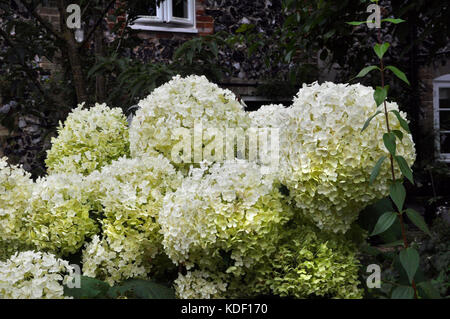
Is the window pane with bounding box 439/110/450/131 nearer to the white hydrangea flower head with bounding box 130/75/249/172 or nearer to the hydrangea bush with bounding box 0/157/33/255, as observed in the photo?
the white hydrangea flower head with bounding box 130/75/249/172

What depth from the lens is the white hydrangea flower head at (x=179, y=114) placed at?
1.55 metres

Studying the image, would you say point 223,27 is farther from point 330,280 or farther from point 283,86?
point 330,280

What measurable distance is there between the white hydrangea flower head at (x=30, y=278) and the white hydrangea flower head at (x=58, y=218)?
0.70 ft

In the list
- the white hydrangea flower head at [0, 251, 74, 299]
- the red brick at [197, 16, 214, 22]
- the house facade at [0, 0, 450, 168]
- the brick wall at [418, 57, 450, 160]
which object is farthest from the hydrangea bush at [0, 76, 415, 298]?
the brick wall at [418, 57, 450, 160]

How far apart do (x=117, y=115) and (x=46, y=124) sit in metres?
4.94

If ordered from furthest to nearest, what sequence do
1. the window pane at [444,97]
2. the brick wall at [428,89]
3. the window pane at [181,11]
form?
1. the window pane at [444,97]
2. the brick wall at [428,89]
3. the window pane at [181,11]

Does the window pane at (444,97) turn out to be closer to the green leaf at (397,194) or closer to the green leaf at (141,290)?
the green leaf at (397,194)

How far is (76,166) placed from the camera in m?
1.84

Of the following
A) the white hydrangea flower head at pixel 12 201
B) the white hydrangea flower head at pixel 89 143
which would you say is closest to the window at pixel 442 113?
the white hydrangea flower head at pixel 89 143

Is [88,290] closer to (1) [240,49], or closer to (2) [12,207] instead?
(2) [12,207]

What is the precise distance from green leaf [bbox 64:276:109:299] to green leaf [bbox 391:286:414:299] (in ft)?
2.13

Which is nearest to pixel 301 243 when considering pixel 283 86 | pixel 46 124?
pixel 46 124

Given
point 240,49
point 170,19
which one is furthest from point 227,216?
point 240,49

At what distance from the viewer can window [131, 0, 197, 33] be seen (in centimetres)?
723
